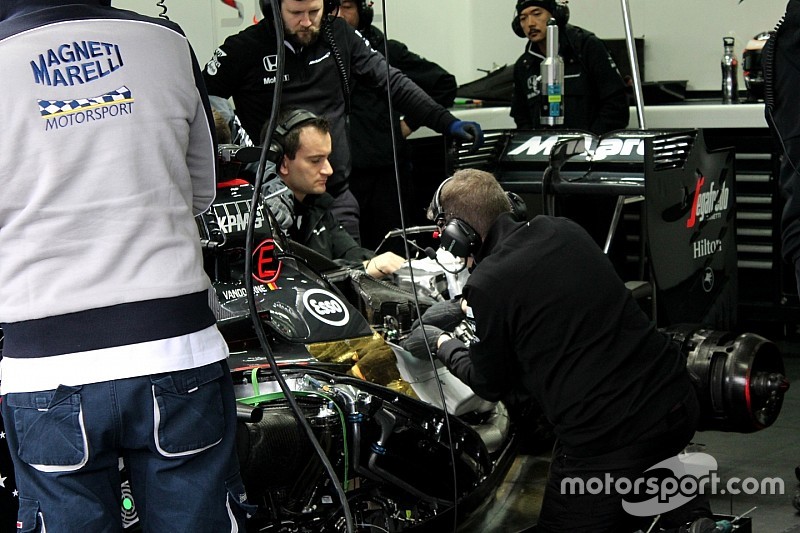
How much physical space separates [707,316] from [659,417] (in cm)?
194

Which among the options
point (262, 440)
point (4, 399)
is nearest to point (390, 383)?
point (262, 440)

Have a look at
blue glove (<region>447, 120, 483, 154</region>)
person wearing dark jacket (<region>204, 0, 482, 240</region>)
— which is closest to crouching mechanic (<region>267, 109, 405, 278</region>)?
person wearing dark jacket (<region>204, 0, 482, 240</region>)

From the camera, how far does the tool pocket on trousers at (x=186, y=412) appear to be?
1.72 m

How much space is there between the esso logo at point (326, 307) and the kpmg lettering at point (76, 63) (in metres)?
1.48

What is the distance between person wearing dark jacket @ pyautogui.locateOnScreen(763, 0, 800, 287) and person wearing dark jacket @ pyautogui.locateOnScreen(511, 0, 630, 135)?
11.2ft

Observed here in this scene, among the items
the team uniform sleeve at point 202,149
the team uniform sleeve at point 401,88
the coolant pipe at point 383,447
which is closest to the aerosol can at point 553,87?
the team uniform sleeve at point 401,88

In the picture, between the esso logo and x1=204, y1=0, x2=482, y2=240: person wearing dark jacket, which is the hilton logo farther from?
the esso logo

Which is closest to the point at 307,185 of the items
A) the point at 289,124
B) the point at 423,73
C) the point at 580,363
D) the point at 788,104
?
the point at 289,124

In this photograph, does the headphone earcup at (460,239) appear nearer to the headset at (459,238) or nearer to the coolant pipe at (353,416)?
the headset at (459,238)

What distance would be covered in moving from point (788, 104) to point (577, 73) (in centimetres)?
365

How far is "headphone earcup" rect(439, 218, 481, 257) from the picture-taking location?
9.54 feet

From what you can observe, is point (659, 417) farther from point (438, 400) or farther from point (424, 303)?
point (424, 303)

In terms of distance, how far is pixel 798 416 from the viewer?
4441mm

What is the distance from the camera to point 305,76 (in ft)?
15.2
